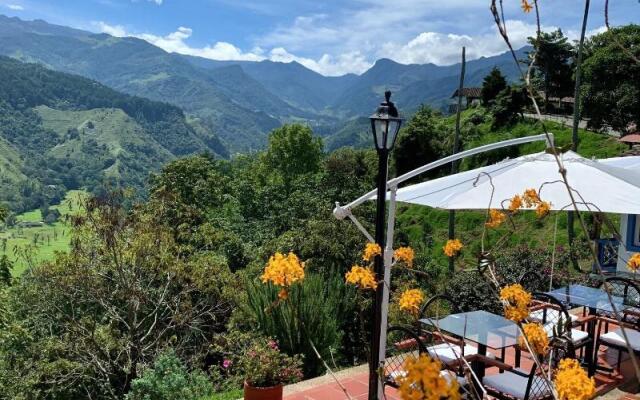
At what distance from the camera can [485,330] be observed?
148 inches

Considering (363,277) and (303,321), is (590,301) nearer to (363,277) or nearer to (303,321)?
(303,321)

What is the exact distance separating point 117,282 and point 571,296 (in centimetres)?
771

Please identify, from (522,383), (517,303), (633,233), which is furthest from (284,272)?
(633,233)

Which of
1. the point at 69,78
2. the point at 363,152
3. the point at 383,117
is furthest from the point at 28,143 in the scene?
the point at 383,117

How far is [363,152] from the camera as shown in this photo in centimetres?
3550

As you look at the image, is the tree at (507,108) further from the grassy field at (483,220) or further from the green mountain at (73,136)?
the green mountain at (73,136)

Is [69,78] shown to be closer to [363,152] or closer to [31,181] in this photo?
[31,181]

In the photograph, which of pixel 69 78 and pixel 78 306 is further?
pixel 69 78

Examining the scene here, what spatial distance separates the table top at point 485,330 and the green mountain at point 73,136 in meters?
90.4

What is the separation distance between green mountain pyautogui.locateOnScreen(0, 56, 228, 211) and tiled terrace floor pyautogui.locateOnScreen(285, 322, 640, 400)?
294ft

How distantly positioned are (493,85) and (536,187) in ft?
102

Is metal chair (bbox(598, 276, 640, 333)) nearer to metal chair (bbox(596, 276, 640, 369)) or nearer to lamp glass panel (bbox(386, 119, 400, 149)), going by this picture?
metal chair (bbox(596, 276, 640, 369))

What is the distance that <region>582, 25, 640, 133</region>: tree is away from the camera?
70.9ft

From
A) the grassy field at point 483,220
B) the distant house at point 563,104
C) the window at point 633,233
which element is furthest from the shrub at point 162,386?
the distant house at point 563,104
